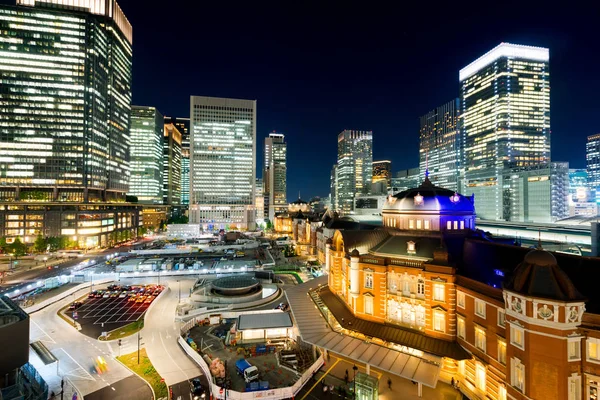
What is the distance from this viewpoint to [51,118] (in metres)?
125

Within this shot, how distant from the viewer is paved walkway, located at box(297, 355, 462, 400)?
30.0 meters

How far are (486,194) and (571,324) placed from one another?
574 feet

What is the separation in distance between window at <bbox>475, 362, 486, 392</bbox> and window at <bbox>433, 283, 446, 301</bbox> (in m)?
7.13

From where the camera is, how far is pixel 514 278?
22.9 m

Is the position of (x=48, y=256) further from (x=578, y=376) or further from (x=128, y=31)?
(x=578, y=376)

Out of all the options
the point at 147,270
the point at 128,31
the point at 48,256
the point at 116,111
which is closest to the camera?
the point at 147,270

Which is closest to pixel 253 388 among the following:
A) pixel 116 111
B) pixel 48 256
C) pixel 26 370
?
pixel 26 370

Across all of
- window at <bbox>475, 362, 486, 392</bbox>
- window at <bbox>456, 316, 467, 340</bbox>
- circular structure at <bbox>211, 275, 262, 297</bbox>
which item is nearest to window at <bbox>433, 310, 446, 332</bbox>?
window at <bbox>456, 316, 467, 340</bbox>

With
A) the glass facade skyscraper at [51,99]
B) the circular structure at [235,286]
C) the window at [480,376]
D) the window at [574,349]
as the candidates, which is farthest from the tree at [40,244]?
the window at [574,349]

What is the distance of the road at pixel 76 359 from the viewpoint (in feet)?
105

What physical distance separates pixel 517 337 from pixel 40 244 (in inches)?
5741

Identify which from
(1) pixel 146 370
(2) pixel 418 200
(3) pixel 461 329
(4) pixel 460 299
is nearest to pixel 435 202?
(2) pixel 418 200

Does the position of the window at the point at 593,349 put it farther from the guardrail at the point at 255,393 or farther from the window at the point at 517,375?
the guardrail at the point at 255,393

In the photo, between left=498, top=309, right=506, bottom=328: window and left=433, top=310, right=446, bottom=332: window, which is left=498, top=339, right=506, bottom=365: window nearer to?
left=498, top=309, right=506, bottom=328: window
